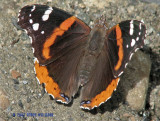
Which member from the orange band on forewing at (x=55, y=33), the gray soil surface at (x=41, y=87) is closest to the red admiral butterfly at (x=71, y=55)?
the orange band on forewing at (x=55, y=33)

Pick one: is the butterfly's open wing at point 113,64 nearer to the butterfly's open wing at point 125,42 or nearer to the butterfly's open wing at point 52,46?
the butterfly's open wing at point 125,42

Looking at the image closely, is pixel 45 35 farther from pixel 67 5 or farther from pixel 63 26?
pixel 67 5

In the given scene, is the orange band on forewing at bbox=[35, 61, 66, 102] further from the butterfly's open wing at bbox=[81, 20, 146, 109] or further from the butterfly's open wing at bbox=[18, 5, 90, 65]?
the butterfly's open wing at bbox=[81, 20, 146, 109]

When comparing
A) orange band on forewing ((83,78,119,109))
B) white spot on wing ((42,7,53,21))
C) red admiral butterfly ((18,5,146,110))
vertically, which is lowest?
orange band on forewing ((83,78,119,109))

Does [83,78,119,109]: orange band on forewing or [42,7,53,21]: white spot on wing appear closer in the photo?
[83,78,119,109]: orange band on forewing

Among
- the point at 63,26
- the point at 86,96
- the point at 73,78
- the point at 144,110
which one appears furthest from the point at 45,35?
the point at 144,110

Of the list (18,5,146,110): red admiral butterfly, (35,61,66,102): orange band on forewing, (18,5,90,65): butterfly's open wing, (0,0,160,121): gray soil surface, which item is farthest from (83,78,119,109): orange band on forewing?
(18,5,90,65): butterfly's open wing
